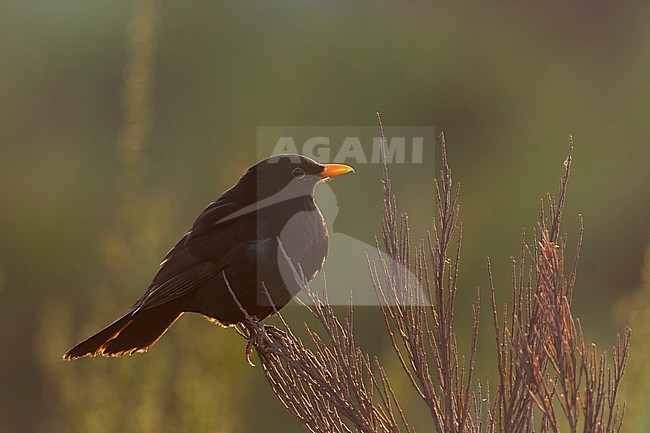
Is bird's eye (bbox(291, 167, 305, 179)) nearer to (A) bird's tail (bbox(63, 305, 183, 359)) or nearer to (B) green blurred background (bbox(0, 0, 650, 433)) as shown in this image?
(A) bird's tail (bbox(63, 305, 183, 359))

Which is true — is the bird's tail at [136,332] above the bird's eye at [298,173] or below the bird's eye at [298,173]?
below

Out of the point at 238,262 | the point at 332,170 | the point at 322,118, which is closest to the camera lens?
the point at 238,262

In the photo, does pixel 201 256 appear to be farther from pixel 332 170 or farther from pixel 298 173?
pixel 332 170

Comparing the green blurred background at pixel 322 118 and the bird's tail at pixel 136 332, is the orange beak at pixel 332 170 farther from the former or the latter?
the green blurred background at pixel 322 118

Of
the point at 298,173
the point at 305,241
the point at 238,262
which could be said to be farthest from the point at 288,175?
the point at 238,262

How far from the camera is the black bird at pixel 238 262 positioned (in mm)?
3539

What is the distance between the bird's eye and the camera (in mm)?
3904

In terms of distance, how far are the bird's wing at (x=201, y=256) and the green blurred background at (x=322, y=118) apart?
2.87m

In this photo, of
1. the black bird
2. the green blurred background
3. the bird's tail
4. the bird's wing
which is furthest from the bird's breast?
the green blurred background

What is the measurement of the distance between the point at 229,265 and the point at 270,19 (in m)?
11.2

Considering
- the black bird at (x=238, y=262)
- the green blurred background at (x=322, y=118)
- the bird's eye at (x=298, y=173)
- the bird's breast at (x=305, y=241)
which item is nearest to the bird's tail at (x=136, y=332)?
the black bird at (x=238, y=262)

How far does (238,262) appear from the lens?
3602 millimetres

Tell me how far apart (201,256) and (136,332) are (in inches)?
17.2

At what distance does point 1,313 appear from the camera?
10.1 meters
